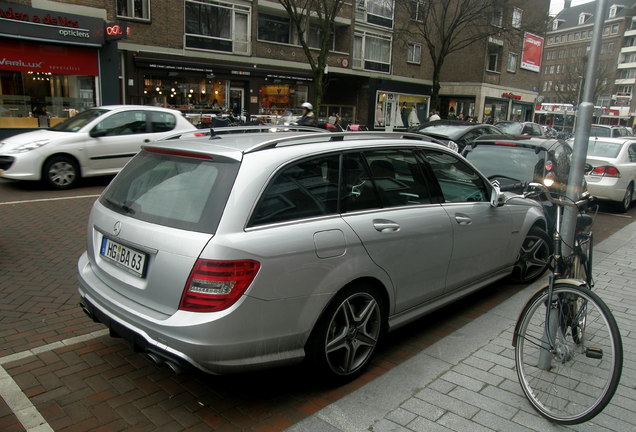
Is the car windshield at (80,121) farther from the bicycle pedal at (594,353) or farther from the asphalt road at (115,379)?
the bicycle pedal at (594,353)

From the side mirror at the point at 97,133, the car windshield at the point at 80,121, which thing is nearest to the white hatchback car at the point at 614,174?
the side mirror at the point at 97,133

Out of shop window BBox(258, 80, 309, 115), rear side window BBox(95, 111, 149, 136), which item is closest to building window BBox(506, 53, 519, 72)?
shop window BBox(258, 80, 309, 115)

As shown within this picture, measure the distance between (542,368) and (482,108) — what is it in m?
37.7

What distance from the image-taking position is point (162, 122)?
11.2 m

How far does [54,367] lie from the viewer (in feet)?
11.4

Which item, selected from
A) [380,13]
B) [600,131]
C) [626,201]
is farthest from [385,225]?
[380,13]

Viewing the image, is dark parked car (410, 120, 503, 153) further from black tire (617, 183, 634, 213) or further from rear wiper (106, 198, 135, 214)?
rear wiper (106, 198, 135, 214)

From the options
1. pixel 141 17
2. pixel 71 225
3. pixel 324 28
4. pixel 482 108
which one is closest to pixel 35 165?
pixel 71 225

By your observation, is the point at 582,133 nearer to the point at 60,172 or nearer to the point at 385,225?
the point at 385,225

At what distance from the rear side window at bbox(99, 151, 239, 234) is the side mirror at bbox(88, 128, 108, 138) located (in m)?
7.38

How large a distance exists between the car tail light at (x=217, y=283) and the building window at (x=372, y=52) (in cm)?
3052

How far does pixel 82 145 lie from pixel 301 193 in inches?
334

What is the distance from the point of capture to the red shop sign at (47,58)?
1653 centimetres

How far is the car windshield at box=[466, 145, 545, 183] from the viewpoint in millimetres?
6965
